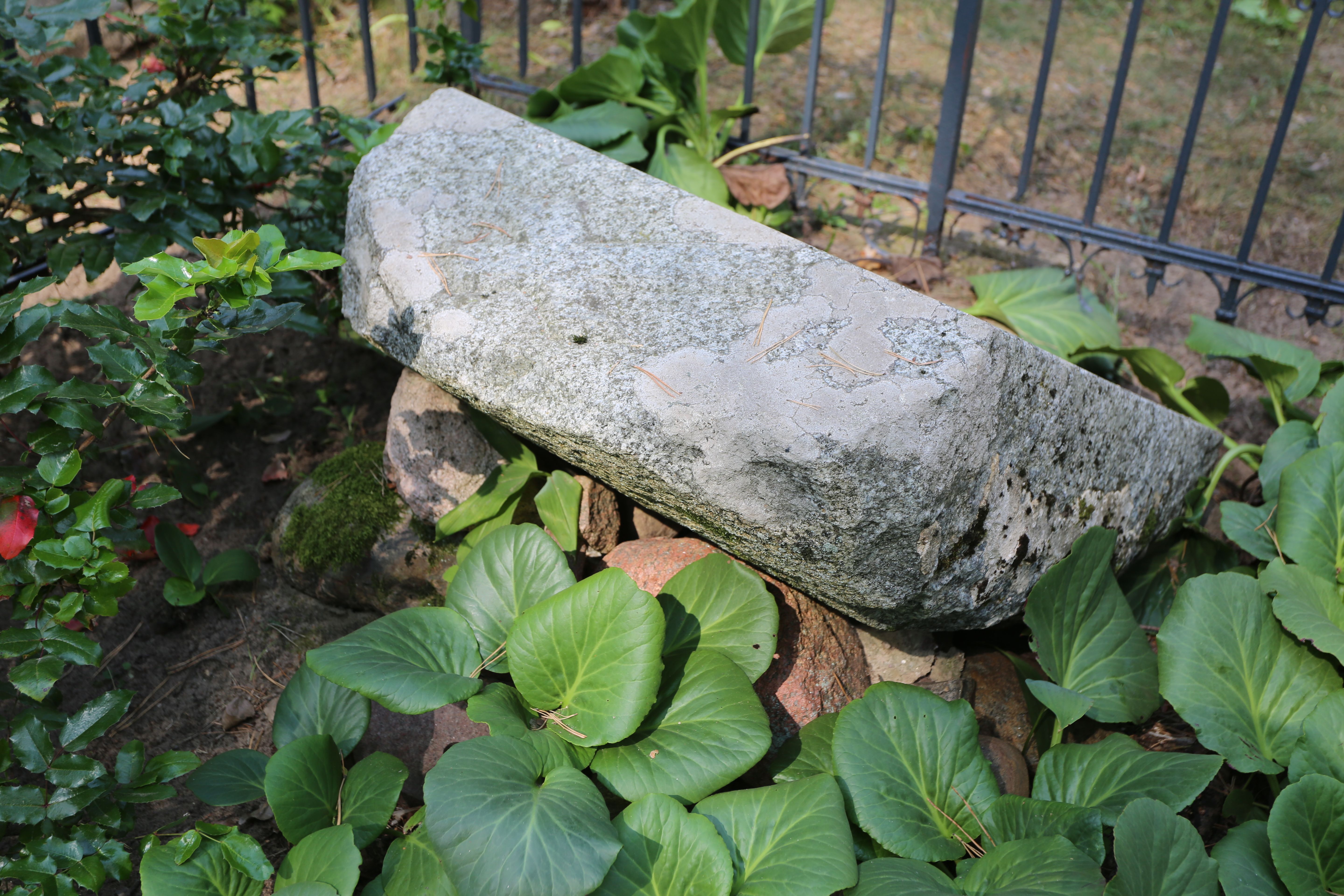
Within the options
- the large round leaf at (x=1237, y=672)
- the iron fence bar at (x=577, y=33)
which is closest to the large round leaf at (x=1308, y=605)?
the large round leaf at (x=1237, y=672)

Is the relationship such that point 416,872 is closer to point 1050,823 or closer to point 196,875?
point 196,875

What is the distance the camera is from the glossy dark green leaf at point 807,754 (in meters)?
1.79

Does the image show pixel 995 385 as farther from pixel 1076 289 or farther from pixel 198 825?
pixel 198 825

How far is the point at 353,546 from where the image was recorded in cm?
234

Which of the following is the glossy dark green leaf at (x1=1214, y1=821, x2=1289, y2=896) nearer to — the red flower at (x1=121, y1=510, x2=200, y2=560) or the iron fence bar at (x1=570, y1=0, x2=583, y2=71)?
the red flower at (x1=121, y1=510, x2=200, y2=560)

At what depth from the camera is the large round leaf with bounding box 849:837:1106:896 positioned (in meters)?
1.50

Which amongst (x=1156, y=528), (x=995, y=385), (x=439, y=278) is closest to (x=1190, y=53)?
(x=1156, y=528)

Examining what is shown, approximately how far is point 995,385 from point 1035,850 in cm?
82

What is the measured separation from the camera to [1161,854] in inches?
59.1

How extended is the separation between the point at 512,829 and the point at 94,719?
2.65 feet

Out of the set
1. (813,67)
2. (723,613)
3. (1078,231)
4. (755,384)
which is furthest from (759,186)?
(723,613)

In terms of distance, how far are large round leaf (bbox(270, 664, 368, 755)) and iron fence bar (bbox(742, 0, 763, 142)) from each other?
216 cm

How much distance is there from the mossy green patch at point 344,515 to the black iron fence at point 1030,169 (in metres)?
1.33

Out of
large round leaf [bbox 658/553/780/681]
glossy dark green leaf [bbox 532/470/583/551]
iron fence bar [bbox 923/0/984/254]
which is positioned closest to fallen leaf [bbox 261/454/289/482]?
glossy dark green leaf [bbox 532/470/583/551]
